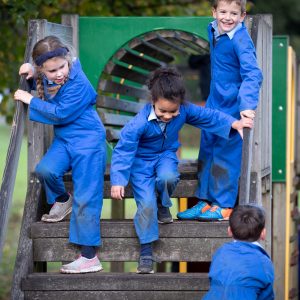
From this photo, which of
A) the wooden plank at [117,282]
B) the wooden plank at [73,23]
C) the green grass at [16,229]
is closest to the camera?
the wooden plank at [117,282]

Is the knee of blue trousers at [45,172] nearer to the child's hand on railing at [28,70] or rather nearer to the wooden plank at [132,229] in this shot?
the wooden plank at [132,229]

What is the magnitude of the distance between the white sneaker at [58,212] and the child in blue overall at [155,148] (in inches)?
21.4

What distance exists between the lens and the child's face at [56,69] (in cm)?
684

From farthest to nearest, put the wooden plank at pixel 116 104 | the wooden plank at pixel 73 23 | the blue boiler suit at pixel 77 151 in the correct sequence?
the wooden plank at pixel 116 104, the wooden plank at pixel 73 23, the blue boiler suit at pixel 77 151

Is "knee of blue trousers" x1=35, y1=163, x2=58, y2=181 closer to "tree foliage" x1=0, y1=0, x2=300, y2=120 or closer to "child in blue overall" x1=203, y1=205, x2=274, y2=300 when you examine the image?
"child in blue overall" x1=203, y1=205, x2=274, y2=300

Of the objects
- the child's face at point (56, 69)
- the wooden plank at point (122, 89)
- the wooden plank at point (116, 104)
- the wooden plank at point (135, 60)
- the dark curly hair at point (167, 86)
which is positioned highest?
the wooden plank at point (135, 60)

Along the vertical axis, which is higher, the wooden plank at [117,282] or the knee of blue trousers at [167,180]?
the knee of blue trousers at [167,180]

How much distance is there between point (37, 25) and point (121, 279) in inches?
76.9

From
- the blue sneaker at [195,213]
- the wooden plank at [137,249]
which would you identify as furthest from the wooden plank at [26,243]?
the blue sneaker at [195,213]

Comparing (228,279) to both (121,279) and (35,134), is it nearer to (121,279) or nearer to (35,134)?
(121,279)

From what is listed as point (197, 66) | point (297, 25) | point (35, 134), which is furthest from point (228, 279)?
point (297, 25)

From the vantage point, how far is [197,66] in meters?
12.3

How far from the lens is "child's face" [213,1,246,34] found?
278 inches

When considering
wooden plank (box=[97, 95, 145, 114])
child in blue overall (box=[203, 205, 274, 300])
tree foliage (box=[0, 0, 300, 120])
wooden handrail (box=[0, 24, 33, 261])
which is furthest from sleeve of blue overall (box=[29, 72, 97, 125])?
tree foliage (box=[0, 0, 300, 120])
